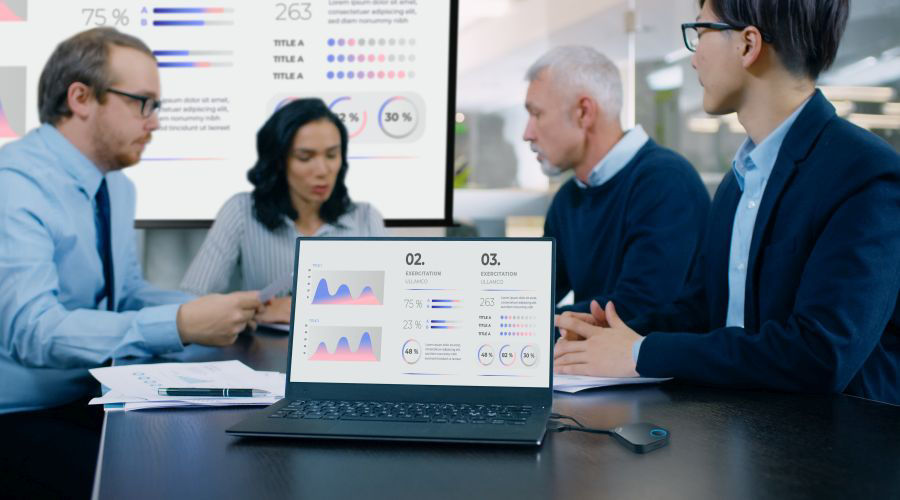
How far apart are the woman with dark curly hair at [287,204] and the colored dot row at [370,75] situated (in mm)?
116

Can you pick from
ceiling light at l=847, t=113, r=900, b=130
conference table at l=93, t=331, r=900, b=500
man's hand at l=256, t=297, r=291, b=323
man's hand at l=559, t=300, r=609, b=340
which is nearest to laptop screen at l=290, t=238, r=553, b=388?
conference table at l=93, t=331, r=900, b=500

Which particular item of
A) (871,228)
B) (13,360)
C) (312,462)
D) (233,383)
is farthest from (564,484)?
(13,360)

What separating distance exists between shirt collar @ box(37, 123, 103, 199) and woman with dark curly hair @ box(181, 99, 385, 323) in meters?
0.70

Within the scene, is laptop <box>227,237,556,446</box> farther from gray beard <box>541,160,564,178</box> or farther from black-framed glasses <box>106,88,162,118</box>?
gray beard <box>541,160,564,178</box>

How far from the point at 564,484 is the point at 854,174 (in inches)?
33.1

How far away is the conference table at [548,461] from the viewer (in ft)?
2.63

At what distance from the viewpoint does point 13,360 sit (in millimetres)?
2018

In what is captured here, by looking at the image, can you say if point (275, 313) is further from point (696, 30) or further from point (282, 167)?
point (696, 30)

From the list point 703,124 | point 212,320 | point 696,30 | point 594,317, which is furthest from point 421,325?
point 703,124

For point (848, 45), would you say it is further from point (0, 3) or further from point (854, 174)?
point (0, 3)

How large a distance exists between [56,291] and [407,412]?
1.20m

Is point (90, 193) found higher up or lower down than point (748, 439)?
higher up

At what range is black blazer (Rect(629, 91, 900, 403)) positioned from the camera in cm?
130

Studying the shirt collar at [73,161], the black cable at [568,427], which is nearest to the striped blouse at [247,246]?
the shirt collar at [73,161]
